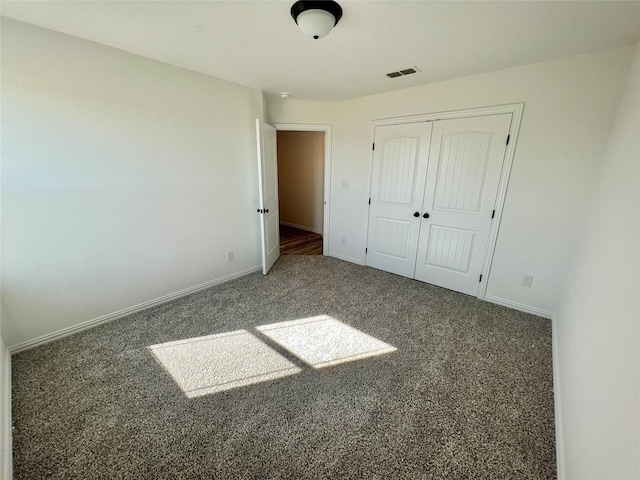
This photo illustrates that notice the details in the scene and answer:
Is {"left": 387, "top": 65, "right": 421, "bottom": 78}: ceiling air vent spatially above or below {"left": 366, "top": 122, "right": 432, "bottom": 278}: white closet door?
above

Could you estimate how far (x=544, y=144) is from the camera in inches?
93.0

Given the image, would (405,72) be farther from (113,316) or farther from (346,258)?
(113,316)

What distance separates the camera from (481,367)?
196cm

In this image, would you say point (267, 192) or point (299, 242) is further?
→ point (299, 242)

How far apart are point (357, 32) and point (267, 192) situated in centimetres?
210

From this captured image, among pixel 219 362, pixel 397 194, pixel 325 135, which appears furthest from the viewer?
pixel 325 135

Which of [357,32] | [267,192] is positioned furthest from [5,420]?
[357,32]

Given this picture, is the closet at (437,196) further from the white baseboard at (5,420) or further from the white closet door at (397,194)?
the white baseboard at (5,420)

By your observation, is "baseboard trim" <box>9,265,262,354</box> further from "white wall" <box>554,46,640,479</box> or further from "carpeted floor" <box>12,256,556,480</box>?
"white wall" <box>554,46,640,479</box>

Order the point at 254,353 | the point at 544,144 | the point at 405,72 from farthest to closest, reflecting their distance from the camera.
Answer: the point at 405,72 < the point at 544,144 < the point at 254,353

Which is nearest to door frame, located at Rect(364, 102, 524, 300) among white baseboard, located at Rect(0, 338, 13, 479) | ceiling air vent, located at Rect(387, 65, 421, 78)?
ceiling air vent, located at Rect(387, 65, 421, 78)

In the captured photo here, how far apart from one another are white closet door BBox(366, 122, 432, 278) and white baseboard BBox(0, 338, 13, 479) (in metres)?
3.54

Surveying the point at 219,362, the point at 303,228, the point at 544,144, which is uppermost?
the point at 544,144

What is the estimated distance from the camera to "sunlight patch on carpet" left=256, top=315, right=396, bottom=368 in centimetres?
204
